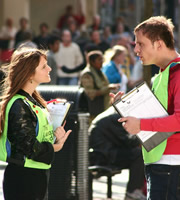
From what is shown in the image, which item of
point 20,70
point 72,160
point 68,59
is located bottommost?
point 72,160

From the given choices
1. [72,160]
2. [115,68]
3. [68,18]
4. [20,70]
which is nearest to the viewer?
[20,70]

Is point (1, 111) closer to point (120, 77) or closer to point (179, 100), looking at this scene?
point (179, 100)

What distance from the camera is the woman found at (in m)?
4.12

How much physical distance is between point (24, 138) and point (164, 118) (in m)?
0.85

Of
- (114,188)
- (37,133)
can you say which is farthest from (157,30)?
(114,188)

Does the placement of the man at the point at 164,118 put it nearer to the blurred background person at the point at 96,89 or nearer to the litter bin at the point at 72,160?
the litter bin at the point at 72,160

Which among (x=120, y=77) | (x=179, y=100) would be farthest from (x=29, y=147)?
(x=120, y=77)

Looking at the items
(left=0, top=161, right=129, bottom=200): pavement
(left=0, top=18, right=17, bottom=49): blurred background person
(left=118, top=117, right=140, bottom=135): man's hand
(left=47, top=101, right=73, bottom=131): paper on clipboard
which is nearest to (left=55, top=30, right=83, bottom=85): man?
(left=0, top=18, right=17, bottom=49): blurred background person

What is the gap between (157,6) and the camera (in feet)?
36.1

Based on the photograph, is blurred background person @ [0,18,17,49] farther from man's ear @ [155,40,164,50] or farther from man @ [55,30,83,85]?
man's ear @ [155,40,164,50]

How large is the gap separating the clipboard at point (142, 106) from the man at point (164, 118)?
55mm

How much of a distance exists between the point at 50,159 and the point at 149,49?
36.1 inches

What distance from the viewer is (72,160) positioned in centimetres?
619

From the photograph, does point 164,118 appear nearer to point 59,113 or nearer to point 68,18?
point 59,113
